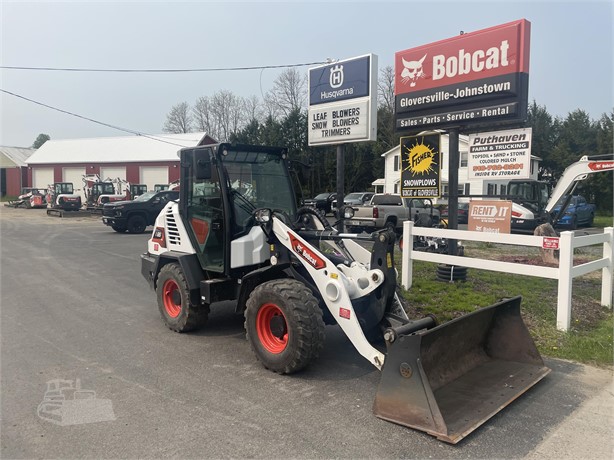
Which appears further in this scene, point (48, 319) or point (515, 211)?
point (515, 211)

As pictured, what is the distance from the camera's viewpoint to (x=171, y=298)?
22.0ft

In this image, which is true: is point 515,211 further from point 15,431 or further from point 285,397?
point 15,431

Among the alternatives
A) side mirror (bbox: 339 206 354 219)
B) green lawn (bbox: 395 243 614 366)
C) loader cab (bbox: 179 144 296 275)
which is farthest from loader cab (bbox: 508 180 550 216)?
loader cab (bbox: 179 144 296 275)

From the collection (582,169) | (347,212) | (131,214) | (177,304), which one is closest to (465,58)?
(582,169)

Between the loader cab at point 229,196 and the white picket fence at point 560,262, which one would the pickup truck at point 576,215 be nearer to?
the white picket fence at point 560,262

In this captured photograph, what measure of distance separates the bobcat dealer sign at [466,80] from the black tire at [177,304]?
578 cm

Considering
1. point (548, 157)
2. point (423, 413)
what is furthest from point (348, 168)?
point (423, 413)

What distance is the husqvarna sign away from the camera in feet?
30.8

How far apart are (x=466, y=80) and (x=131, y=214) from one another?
53.2 ft

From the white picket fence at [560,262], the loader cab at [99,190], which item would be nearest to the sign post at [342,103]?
the white picket fence at [560,262]

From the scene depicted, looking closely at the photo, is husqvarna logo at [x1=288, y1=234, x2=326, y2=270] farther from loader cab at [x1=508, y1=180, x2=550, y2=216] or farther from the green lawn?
loader cab at [x1=508, y1=180, x2=550, y2=216]

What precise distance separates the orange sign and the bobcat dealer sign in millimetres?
2560

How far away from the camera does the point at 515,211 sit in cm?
2109

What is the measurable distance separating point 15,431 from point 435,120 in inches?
323
